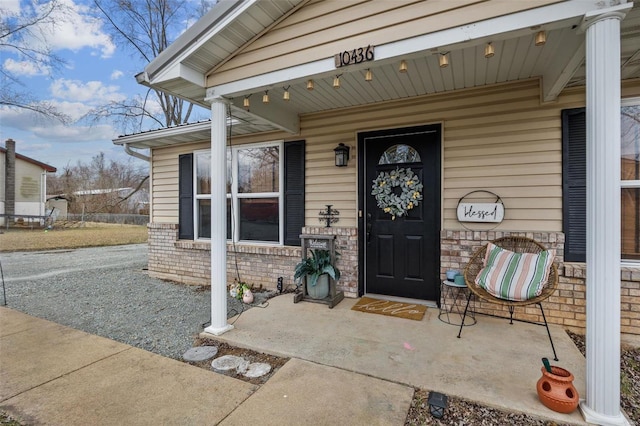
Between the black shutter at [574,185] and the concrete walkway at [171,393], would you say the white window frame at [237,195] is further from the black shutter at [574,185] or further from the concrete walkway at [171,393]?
the black shutter at [574,185]

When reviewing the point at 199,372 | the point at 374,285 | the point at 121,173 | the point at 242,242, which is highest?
the point at 121,173

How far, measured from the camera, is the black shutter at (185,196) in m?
5.37

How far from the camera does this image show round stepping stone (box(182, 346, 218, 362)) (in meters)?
2.53

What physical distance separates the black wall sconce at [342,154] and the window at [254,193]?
60 cm

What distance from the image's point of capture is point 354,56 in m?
2.33

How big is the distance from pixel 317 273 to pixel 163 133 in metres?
3.46

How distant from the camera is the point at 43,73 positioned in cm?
933

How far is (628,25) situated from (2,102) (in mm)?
14065

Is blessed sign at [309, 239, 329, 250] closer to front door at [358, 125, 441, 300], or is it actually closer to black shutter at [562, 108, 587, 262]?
front door at [358, 125, 441, 300]

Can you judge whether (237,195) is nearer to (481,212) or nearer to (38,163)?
(481,212)

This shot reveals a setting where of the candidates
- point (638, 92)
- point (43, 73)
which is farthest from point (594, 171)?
point (43, 73)

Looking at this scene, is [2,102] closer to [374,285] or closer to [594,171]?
[374,285]

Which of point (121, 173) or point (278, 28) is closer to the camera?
point (278, 28)

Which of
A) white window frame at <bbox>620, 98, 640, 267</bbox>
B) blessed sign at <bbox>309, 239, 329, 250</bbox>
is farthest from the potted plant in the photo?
white window frame at <bbox>620, 98, 640, 267</bbox>
